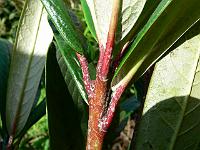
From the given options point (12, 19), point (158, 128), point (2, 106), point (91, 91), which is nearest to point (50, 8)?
point (91, 91)

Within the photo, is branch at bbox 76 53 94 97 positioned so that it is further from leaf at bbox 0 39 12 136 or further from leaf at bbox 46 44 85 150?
leaf at bbox 0 39 12 136

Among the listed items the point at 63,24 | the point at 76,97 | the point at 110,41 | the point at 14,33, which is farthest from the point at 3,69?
the point at 14,33

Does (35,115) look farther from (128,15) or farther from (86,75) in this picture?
(128,15)

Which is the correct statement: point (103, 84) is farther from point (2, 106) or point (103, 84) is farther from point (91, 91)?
point (2, 106)

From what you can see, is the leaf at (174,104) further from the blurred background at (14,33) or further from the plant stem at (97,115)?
the blurred background at (14,33)

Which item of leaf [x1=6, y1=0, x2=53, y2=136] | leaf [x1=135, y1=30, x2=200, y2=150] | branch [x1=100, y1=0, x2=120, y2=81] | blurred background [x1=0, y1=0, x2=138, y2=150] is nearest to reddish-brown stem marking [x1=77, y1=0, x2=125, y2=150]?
branch [x1=100, y1=0, x2=120, y2=81]

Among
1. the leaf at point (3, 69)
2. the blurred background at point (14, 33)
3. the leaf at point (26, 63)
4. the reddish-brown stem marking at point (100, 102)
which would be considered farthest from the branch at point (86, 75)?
the blurred background at point (14, 33)
